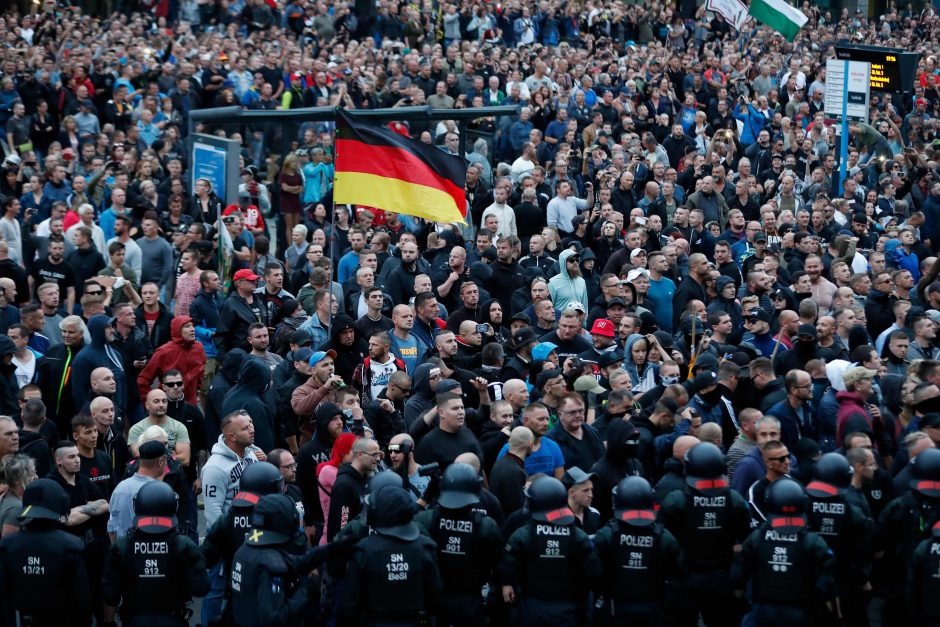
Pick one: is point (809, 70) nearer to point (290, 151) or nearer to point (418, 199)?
point (290, 151)

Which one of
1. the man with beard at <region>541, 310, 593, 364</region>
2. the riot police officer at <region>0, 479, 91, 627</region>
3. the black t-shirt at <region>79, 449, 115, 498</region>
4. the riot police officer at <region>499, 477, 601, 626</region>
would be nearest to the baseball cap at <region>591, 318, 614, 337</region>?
the man with beard at <region>541, 310, 593, 364</region>

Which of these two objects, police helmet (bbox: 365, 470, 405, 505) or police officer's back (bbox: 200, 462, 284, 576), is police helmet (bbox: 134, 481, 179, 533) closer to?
police officer's back (bbox: 200, 462, 284, 576)

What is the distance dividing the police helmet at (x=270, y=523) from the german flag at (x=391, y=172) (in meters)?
4.51

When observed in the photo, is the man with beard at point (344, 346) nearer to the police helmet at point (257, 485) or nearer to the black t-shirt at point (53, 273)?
the black t-shirt at point (53, 273)

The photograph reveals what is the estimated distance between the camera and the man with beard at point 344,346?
11742mm

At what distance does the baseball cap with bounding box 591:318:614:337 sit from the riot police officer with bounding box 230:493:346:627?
4.54m

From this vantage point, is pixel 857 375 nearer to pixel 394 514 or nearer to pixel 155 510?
pixel 394 514

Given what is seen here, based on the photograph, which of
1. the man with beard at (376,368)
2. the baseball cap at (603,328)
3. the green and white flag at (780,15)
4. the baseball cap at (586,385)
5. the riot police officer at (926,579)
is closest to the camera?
the riot police officer at (926,579)

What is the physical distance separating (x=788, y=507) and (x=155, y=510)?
3611 millimetres

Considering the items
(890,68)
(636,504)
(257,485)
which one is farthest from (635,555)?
(890,68)

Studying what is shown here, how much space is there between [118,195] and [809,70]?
1633 cm

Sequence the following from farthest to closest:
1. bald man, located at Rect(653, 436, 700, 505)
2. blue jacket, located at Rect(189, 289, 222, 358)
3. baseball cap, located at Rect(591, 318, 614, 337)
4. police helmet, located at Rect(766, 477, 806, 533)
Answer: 1. blue jacket, located at Rect(189, 289, 222, 358)
2. baseball cap, located at Rect(591, 318, 614, 337)
3. bald man, located at Rect(653, 436, 700, 505)
4. police helmet, located at Rect(766, 477, 806, 533)

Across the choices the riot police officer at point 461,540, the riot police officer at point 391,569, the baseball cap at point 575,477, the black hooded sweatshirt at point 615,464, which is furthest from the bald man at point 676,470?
the riot police officer at point 391,569

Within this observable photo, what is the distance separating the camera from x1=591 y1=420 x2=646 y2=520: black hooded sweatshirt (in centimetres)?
927
